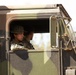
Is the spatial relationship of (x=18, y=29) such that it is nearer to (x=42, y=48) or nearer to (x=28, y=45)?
(x=28, y=45)

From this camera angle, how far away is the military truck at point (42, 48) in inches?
192

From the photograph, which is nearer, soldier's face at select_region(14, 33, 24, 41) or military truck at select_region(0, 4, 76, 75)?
military truck at select_region(0, 4, 76, 75)

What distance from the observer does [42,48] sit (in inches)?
195

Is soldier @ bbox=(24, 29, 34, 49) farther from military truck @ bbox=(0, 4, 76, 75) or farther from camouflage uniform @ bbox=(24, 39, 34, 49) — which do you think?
military truck @ bbox=(0, 4, 76, 75)

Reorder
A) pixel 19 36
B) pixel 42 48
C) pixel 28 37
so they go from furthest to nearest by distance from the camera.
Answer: pixel 28 37 < pixel 19 36 < pixel 42 48

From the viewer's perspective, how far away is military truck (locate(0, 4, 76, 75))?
16.0 feet

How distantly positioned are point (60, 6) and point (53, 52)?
2.19 feet

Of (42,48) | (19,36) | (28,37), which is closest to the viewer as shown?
(42,48)

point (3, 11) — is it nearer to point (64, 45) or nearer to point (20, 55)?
point (20, 55)

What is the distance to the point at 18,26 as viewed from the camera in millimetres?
5195

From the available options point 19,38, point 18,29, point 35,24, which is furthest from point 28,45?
point 35,24

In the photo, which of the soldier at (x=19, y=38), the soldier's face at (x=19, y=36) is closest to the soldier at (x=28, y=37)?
the soldier at (x=19, y=38)

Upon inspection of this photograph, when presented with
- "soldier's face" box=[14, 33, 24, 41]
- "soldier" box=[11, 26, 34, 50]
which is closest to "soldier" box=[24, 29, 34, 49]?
"soldier" box=[11, 26, 34, 50]

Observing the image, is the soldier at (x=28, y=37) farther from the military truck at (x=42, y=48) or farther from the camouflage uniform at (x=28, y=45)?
the military truck at (x=42, y=48)
